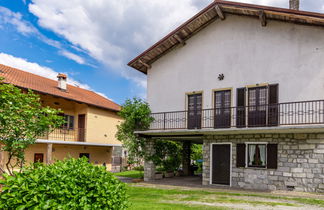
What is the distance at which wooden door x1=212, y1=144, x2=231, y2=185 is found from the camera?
13961 millimetres

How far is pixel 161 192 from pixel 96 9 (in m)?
9.84

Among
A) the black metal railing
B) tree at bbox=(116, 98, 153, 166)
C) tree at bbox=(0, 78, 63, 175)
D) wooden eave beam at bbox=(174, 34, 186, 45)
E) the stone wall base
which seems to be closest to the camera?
tree at bbox=(0, 78, 63, 175)

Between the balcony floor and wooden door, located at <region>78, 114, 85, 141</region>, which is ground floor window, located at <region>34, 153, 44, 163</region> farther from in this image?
the balcony floor

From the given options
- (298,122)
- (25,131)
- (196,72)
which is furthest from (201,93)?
(25,131)

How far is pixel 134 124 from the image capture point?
639 inches

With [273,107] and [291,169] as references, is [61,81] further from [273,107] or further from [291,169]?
[291,169]

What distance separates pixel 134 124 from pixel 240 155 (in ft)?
20.2

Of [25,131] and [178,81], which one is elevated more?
[178,81]

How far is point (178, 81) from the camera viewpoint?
15977 mm

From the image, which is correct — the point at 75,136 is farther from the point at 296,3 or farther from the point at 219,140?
the point at 296,3

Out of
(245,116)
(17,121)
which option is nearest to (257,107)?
(245,116)

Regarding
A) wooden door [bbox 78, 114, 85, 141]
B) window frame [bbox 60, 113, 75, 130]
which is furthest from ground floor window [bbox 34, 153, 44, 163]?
wooden door [bbox 78, 114, 85, 141]

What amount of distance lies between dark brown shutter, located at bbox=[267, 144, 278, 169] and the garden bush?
9097 millimetres

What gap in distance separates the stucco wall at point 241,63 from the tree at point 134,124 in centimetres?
83
